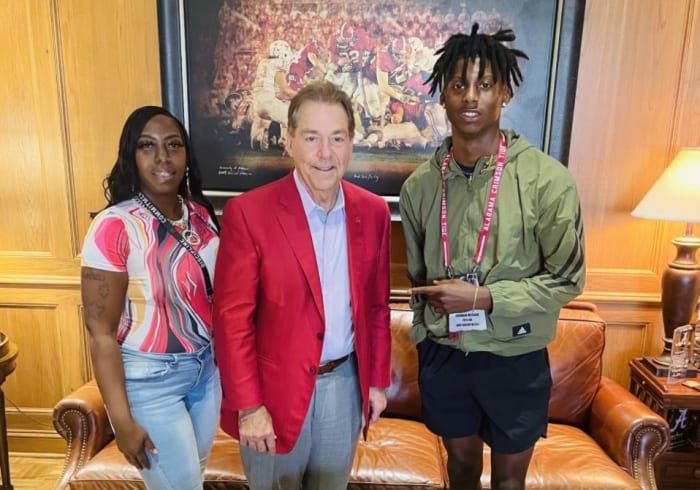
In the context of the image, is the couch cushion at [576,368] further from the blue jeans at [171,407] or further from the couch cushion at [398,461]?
the blue jeans at [171,407]

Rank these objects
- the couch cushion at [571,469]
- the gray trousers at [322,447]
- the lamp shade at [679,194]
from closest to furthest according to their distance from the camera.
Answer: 1. the gray trousers at [322,447]
2. the couch cushion at [571,469]
3. the lamp shade at [679,194]

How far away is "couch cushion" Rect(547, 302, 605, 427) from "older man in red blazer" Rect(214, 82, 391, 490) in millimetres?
1156

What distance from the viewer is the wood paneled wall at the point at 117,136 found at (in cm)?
220

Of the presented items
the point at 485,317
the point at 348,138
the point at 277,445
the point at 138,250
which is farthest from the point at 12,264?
the point at 485,317

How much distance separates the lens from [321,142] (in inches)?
47.2

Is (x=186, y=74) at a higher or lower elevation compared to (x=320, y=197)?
higher

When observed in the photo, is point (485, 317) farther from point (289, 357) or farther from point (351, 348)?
point (289, 357)

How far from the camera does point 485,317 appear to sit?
4.23ft

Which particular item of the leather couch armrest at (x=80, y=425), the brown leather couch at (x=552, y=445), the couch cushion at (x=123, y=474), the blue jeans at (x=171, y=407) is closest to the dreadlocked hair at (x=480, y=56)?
the blue jeans at (x=171, y=407)

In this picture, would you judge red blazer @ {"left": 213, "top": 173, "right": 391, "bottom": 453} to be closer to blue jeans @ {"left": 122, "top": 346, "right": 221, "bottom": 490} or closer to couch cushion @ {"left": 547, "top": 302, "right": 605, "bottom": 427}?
blue jeans @ {"left": 122, "top": 346, "right": 221, "bottom": 490}

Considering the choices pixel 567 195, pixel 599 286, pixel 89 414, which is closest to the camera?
pixel 567 195

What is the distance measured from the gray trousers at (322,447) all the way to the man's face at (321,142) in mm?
487

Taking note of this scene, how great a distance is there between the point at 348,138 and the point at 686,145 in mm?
1777

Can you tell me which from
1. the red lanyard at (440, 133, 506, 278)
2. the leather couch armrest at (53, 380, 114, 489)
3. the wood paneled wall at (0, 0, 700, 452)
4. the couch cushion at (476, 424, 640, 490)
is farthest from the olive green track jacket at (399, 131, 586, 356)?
the leather couch armrest at (53, 380, 114, 489)
